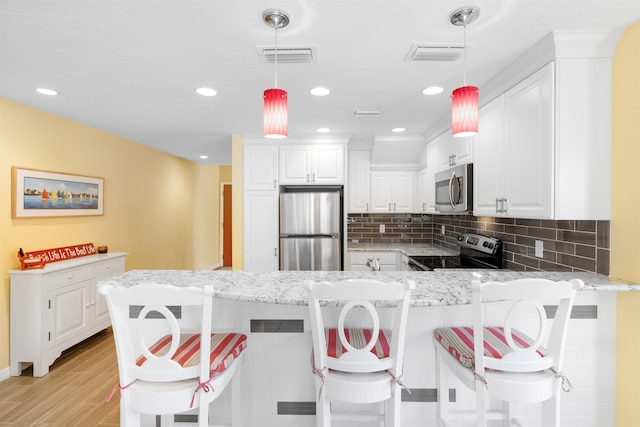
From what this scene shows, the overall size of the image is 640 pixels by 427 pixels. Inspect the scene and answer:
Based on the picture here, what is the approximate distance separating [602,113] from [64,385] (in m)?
4.39

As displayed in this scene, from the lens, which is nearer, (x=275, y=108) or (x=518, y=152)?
(x=275, y=108)

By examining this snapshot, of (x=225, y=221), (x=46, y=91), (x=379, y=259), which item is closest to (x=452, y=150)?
(x=379, y=259)

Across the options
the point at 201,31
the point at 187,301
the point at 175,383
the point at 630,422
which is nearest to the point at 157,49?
the point at 201,31

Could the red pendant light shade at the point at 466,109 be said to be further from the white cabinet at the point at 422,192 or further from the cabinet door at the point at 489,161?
the white cabinet at the point at 422,192

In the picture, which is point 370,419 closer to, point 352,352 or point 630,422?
point 352,352

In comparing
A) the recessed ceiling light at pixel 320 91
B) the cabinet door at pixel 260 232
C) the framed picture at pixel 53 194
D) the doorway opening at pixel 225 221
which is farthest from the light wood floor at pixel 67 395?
the doorway opening at pixel 225 221

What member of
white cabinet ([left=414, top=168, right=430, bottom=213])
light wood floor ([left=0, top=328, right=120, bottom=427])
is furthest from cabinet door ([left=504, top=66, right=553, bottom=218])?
light wood floor ([left=0, top=328, right=120, bottom=427])

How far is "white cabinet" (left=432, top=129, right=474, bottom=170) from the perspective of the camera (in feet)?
9.26

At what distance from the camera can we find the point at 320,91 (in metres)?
2.59

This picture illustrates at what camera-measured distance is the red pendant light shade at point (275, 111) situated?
1.56m

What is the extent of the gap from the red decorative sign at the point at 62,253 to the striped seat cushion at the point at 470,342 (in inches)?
140

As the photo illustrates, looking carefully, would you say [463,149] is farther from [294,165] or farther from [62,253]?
[62,253]

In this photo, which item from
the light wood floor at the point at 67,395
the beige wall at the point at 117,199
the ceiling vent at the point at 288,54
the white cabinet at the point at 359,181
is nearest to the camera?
the ceiling vent at the point at 288,54

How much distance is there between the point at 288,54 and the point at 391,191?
3086mm
